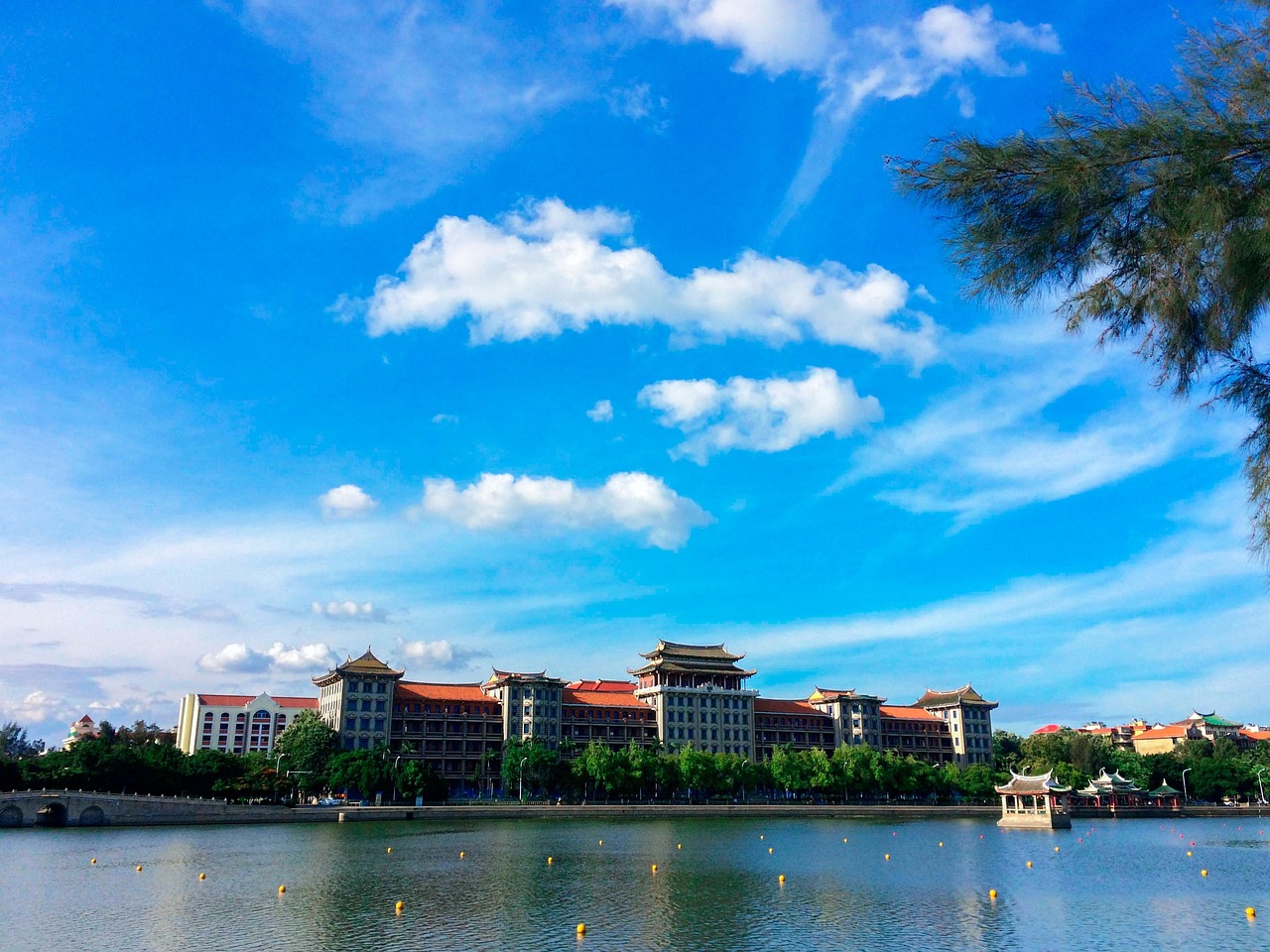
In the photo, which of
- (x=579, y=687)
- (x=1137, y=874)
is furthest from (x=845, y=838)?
(x=579, y=687)

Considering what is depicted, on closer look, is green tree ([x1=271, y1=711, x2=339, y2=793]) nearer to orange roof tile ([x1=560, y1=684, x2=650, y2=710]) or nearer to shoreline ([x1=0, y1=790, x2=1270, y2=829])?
shoreline ([x1=0, y1=790, x2=1270, y2=829])

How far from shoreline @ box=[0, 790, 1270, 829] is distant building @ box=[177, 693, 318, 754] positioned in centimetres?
7046

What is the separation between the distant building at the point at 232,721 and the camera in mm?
140875

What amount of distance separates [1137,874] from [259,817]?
59.0 meters

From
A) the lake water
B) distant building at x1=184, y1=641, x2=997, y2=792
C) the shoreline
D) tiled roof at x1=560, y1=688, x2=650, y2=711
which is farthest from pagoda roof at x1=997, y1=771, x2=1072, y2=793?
tiled roof at x1=560, y1=688, x2=650, y2=711

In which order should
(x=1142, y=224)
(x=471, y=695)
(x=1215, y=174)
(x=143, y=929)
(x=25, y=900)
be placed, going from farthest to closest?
(x=471, y=695) < (x=25, y=900) < (x=143, y=929) < (x=1142, y=224) < (x=1215, y=174)

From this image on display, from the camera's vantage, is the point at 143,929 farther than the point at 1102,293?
Yes

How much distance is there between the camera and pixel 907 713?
134 metres

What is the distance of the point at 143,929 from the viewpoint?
93.0 feet

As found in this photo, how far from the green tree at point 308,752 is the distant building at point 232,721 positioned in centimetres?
4243

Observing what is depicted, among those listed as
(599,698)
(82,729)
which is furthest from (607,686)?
(82,729)

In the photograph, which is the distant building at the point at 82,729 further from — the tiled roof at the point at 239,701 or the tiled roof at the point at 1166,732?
the tiled roof at the point at 1166,732

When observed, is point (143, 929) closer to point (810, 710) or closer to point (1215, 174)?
point (1215, 174)

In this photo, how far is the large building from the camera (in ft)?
354
